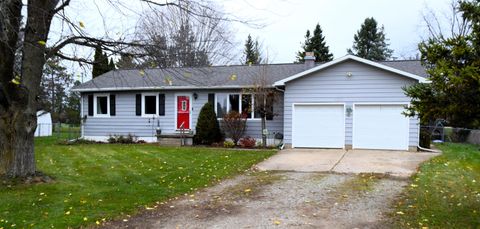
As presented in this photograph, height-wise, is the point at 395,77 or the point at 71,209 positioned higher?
the point at 395,77

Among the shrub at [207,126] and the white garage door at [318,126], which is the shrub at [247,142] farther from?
the white garage door at [318,126]

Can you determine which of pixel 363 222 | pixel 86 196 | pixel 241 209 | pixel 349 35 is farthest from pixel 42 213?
pixel 349 35

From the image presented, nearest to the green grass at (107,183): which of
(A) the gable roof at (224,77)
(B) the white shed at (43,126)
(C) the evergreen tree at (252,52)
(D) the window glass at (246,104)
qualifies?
(D) the window glass at (246,104)

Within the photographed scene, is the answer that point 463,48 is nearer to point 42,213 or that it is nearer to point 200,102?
point 42,213

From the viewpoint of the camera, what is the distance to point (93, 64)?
7.82 metres

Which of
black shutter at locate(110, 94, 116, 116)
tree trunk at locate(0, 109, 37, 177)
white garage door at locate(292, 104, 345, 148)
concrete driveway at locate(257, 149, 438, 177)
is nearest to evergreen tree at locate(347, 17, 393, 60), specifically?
white garage door at locate(292, 104, 345, 148)

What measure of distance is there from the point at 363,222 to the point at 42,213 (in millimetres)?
4544

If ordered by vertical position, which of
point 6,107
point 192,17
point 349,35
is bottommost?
point 6,107

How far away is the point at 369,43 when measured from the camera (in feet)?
142

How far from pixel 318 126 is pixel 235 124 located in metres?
3.28

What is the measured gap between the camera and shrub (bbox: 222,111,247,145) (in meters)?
16.3

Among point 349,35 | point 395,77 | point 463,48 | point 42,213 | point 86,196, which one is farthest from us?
point 349,35

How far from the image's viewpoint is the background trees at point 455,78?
5.20 metres

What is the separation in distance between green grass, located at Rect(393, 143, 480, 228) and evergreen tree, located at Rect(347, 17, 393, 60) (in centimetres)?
3412
